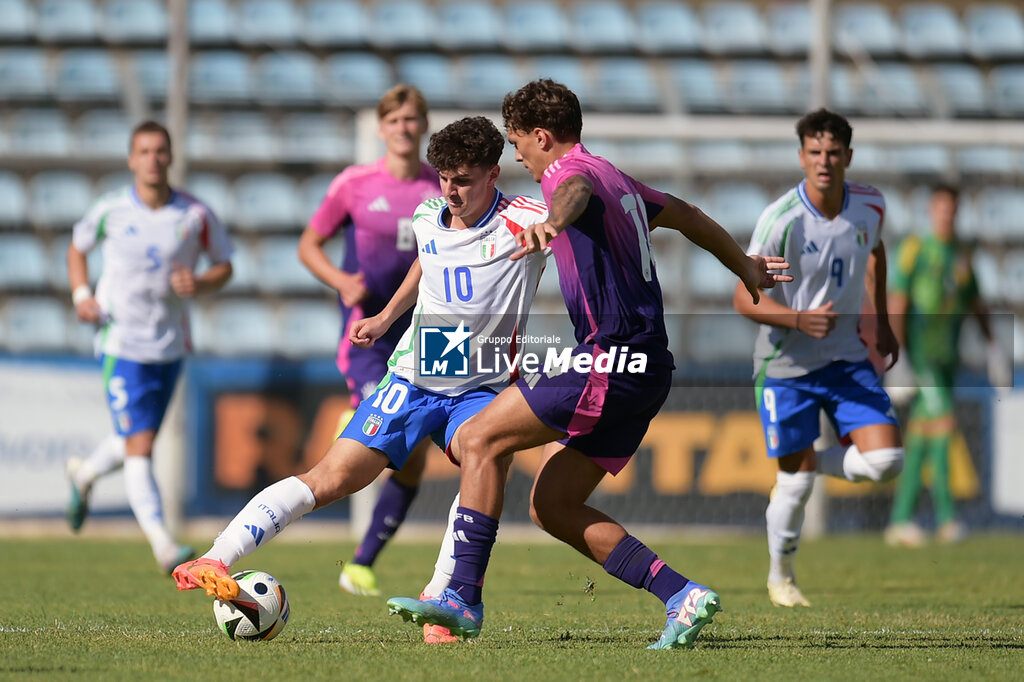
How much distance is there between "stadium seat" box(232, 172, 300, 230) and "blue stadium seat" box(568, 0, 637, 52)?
156 inches

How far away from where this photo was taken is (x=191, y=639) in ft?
15.4

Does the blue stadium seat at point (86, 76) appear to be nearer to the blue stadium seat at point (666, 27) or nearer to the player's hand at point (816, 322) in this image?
the blue stadium seat at point (666, 27)

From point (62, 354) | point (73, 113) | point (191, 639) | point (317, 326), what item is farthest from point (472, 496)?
point (73, 113)

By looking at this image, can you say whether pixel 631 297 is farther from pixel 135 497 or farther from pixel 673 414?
pixel 673 414

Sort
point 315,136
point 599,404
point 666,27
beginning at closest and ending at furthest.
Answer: point 599,404 < point 315,136 < point 666,27

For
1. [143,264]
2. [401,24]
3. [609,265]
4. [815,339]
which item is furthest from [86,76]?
[609,265]

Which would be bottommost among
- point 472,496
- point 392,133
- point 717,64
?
point 472,496

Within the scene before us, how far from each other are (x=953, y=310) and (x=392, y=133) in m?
5.36

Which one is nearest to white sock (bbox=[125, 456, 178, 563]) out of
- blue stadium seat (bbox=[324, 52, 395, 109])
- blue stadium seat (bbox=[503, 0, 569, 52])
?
blue stadium seat (bbox=[324, 52, 395, 109])

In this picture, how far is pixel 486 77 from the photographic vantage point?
50.2ft

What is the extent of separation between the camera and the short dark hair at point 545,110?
455 centimetres

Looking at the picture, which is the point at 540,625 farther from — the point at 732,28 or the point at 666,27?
the point at 732,28

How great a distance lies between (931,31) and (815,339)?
11.1m

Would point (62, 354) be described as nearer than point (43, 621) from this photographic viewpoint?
No
